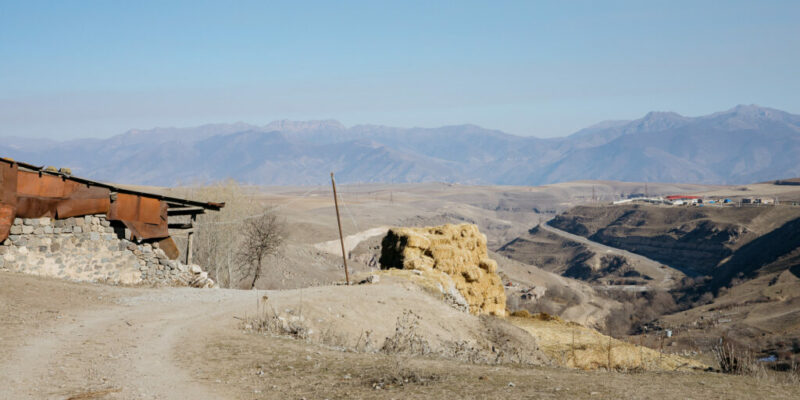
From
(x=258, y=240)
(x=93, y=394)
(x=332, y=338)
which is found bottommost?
(x=258, y=240)

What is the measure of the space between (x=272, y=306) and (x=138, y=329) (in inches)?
166

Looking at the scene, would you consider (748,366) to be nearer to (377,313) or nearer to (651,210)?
(377,313)

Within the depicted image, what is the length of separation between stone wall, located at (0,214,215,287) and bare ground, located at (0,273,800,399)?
16.0ft

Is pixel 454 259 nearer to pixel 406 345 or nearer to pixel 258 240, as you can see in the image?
pixel 406 345

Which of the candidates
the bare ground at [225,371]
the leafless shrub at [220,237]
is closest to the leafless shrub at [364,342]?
the bare ground at [225,371]

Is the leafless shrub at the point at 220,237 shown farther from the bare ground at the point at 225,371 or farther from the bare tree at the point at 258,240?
the bare ground at the point at 225,371

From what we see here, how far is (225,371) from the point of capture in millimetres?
12516

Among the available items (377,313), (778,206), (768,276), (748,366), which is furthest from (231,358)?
(778,206)

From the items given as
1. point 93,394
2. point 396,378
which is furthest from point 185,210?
point 396,378

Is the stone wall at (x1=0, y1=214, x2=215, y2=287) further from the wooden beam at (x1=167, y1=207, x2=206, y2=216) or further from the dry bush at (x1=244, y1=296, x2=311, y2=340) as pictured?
the dry bush at (x1=244, y1=296, x2=311, y2=340)

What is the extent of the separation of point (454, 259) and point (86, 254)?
54.7 ft

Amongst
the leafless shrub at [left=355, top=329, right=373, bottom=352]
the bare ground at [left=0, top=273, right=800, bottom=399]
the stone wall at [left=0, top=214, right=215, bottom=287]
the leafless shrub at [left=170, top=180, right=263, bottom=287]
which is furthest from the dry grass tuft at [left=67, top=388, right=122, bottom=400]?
the leafless shrub at [left=170, top=180, right=263, bottom=287]

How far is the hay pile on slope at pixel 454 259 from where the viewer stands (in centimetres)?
3103

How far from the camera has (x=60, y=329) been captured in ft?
51.0
